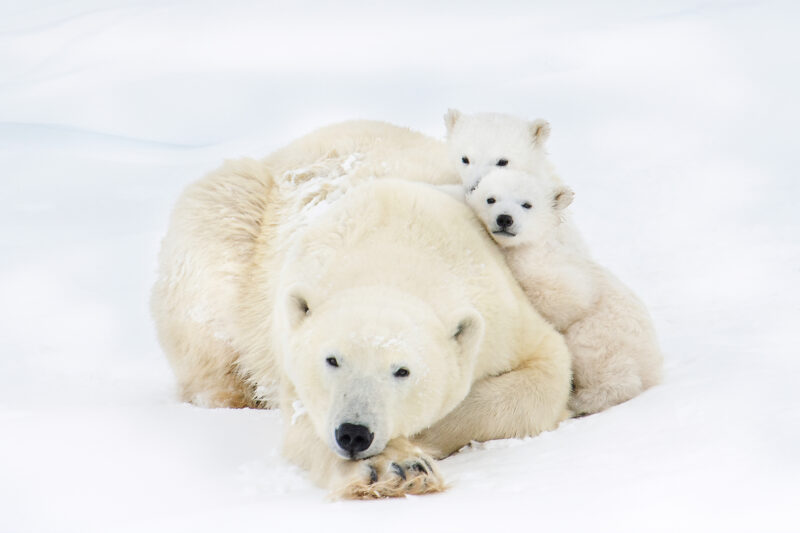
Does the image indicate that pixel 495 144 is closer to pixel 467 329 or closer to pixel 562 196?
pixel 562 196

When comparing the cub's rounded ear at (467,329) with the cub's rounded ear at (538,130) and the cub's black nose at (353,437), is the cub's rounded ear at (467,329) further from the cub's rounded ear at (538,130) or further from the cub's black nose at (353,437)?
the cub's rounded ear at (538,130)

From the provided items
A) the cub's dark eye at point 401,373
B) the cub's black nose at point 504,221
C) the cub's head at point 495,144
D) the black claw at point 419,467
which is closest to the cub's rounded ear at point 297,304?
the cub's dark eye at point 401,373

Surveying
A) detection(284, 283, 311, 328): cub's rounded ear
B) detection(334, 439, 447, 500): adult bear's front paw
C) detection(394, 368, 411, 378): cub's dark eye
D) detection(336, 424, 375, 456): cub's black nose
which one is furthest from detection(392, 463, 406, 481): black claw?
detection(284, 283, 311, 328): cub's rounded ear

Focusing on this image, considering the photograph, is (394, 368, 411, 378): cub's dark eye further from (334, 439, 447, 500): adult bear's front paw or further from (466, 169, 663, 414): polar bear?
(466, 169, 663, 414): polar bear

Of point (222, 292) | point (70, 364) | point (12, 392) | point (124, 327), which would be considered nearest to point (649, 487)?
point (222, 292)

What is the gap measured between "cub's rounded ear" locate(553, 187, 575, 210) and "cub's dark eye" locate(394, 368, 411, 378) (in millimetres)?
1572

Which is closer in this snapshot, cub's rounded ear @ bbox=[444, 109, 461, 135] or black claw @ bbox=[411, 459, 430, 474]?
black claw @ bbox=[411, 459, 430, 474]

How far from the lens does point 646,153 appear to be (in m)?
9.09

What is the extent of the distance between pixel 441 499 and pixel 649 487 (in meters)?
0.61

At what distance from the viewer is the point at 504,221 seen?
4410 millimetres

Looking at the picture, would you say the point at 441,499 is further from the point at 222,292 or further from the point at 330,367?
the point at 222,292

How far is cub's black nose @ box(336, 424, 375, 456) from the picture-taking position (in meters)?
3.22

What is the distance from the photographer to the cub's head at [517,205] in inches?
174

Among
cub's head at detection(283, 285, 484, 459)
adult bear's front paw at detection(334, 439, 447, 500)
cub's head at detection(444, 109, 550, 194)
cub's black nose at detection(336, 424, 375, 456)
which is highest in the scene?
cub's head at detection(444, 109, 550, 194)
